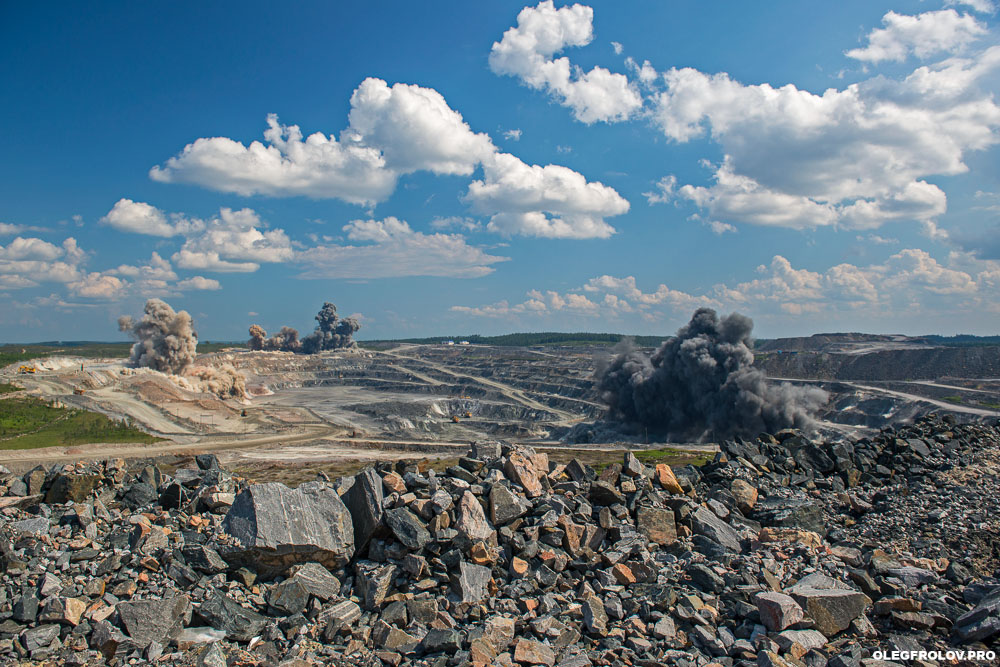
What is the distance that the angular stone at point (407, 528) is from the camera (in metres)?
11.1

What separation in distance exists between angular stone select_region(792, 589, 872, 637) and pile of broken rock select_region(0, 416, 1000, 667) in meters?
0.03

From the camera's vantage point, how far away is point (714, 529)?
12922 millimetres

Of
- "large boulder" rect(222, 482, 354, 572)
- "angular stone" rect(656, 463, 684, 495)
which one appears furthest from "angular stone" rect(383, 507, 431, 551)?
"angular stone" rect(656, 463, 684, 495)

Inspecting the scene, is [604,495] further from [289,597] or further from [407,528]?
[289,597]

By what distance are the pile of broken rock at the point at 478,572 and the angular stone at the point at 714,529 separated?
0.04m

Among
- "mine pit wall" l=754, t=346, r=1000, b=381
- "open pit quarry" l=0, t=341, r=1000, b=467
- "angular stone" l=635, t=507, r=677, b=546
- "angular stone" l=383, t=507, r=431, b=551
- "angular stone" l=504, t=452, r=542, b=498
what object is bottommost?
"open pit quarry" l=0, t=341, r=1000, b=467

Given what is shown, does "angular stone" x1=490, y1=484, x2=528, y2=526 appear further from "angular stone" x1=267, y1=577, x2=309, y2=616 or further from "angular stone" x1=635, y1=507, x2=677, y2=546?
"angular stone" x1=267, y1=577, x2=309, y2=616

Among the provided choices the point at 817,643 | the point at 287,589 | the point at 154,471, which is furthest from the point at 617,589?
the point at 154,471

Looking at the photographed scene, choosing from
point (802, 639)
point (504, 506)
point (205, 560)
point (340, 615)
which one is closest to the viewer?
point (802, 639)

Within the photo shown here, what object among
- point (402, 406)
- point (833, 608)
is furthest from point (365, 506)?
point (402, 406)

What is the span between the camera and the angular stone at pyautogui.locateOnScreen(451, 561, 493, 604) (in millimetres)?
10257

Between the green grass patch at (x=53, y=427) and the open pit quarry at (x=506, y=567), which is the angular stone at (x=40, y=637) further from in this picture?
the green grass patch at (x=53, y=427)

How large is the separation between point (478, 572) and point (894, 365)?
123 m

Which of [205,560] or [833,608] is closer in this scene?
[833,608]
